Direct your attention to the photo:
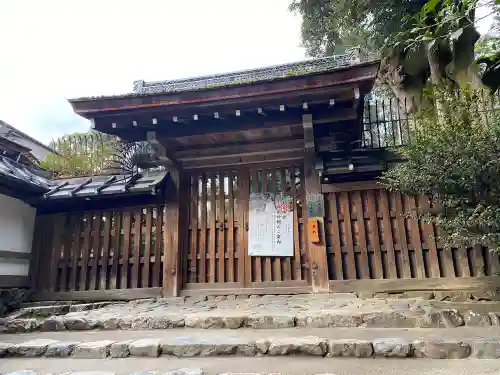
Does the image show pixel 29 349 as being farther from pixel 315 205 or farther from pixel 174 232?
pixel 315 205

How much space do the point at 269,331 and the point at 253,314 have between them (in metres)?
0.41

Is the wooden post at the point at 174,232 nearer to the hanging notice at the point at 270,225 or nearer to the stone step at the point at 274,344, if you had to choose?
the hanging notice at the point at 270,225

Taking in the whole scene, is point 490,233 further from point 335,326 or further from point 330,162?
point 330,162

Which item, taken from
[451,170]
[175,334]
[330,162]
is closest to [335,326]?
[175,334]

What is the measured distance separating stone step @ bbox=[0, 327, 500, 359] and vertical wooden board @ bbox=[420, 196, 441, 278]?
1.64 metres

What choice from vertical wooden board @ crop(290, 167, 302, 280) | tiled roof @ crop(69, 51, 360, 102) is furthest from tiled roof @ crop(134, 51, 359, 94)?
vertical wooden board @ crop(290, 167, 302, 280)

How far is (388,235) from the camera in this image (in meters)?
5.64

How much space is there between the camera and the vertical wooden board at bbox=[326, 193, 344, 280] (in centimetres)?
568

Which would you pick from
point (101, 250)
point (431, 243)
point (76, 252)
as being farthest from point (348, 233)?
point (76, 252)

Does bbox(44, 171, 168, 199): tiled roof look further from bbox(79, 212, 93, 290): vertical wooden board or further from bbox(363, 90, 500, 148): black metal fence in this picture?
bbox(363, 90, 500, 148): black metal fence

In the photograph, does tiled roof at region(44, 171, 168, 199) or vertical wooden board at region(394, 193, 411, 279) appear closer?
vertical wooden board at region(394, 193, 411, 279)

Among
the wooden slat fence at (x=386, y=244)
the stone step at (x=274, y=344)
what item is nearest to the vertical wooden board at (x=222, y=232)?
the wooden slat fence at (x=386, y=244)

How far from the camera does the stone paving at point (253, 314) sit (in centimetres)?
398

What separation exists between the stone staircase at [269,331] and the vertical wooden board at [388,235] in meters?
0.58
